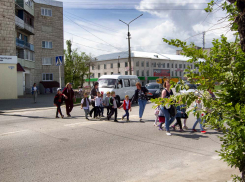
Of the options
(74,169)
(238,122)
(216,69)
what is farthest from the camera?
(74,169)

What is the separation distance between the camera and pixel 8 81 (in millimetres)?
25688

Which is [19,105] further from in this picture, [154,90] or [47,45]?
[47,45]

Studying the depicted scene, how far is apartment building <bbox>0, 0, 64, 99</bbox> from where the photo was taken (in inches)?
1059

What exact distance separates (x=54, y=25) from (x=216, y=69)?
139ft

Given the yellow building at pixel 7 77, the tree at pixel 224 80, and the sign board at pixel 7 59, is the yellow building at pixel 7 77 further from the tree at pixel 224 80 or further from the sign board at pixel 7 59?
the tree at pixel 224 80

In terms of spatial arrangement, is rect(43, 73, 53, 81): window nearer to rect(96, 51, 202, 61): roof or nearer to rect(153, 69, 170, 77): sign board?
rect(96, 51, 202, 61): roof

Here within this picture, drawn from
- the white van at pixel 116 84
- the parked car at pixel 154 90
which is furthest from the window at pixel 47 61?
the white van at pixel 116 84

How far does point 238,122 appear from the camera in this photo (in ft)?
9.01

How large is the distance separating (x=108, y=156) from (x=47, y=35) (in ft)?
127

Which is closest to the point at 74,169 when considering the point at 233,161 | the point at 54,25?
the point at 233,161

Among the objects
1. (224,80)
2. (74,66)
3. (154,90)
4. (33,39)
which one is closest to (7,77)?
(154,90)

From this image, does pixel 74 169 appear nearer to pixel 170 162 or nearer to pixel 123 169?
pixel 123 169

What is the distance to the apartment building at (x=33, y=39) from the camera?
88.2 feet

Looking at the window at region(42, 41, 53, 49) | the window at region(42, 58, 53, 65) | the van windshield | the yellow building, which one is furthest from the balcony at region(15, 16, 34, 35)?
the van windshield
